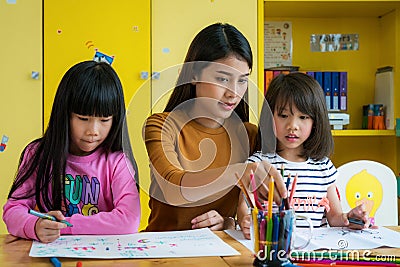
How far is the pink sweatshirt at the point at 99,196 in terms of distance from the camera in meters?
1.35

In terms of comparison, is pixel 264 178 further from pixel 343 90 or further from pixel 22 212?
pixel 343 90

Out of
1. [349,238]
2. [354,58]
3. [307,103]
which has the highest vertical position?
[354,58]

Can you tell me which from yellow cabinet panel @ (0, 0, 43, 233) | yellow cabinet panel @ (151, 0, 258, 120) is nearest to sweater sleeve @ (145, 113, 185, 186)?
yellow cabinet panel @ (151, 0, 258, 120)

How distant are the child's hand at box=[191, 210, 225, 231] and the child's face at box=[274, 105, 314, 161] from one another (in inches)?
14.7

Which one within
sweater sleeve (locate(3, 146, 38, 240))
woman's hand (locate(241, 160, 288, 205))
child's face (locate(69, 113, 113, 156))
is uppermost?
child's face (locate(69, 113, 113, 156))

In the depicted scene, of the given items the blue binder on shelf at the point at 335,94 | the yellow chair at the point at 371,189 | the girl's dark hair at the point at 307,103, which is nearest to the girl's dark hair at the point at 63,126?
the girl's dark hair at the point at 307,103

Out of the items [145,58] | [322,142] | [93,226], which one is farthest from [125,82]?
[93,226]

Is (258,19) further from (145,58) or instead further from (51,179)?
(51,179)

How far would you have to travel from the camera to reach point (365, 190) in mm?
1845

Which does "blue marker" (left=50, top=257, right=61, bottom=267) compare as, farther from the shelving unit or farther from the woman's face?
the shelving unit

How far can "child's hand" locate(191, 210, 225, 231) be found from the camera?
1419mm

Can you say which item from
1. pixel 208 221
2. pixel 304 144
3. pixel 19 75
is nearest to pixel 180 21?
pixel 19 75

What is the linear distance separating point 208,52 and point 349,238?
552mm

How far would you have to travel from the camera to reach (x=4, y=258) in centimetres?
112
